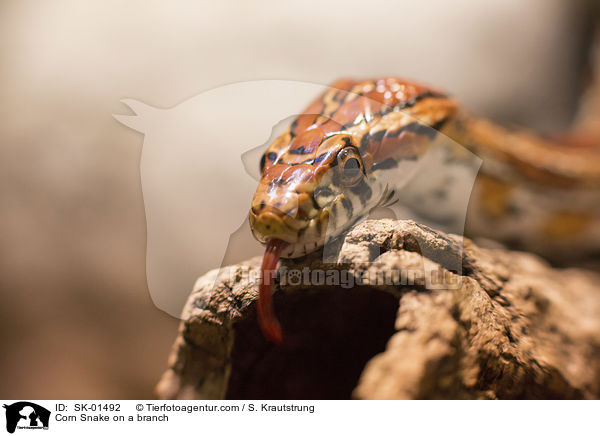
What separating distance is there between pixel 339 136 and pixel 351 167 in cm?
8

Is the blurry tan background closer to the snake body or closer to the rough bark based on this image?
the rough bark

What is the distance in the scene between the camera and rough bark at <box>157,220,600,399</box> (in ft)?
2.15

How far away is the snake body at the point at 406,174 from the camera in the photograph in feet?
2.55

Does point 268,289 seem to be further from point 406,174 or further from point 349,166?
point 406,174

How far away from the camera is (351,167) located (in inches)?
34.5

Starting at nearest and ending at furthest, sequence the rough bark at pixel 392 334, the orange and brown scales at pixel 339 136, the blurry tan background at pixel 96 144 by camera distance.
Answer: the rough bark at pixel 392 334 < the orange and brown scales at pixel 339 136 < the blurry tan background at pixel 96 144

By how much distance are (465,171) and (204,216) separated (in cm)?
82

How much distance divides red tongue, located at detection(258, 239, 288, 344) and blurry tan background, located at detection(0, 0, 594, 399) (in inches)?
11.1

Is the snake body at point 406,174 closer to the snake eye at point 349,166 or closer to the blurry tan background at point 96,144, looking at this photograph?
the snake eye at point 349,166

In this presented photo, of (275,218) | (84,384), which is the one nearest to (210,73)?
(275,218)

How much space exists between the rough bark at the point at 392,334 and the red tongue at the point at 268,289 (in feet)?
0.12
